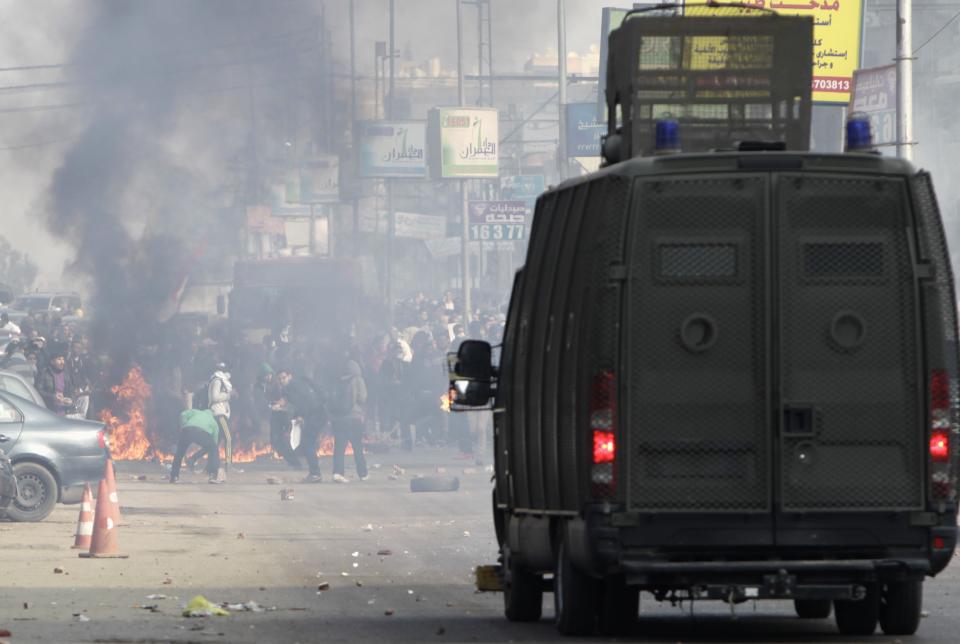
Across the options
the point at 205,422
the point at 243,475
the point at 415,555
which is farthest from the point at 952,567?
the point at 243,475

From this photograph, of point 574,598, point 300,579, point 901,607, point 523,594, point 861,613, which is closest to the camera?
point 574,598

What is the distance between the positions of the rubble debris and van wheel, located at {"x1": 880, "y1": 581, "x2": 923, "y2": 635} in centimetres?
391

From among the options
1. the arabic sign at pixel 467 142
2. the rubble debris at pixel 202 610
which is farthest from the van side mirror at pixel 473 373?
the arabic sign at pixel 467 142

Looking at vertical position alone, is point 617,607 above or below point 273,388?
above

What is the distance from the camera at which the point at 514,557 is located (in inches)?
439

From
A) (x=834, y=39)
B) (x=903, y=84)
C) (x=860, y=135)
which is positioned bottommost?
(x=903, y=84)

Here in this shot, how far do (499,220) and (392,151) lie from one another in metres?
5.36

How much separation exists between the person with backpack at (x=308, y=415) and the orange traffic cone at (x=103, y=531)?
37.5ft

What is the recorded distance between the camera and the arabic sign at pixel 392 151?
50156mm

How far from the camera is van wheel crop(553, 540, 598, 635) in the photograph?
9961 mm

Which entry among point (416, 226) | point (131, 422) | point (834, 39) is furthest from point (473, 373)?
point (416, 226)

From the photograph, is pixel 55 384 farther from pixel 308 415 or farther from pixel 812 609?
pixel 812 609

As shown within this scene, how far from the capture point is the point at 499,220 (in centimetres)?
4597

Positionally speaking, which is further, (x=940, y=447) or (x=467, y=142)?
(x=467, y=142)
